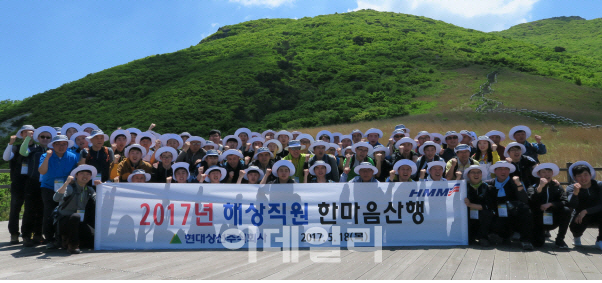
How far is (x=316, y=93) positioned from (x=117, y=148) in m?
40.1

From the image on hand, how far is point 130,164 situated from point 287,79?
146ft

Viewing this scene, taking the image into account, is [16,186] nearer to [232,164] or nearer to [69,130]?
[69,130]

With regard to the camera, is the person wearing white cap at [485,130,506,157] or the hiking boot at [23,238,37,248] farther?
the person wearing white cap at [485,130,506,157]

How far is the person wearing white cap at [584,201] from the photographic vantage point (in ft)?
21.6

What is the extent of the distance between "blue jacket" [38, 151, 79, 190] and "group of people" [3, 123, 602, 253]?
2 cm

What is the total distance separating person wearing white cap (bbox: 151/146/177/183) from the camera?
24.1 ft

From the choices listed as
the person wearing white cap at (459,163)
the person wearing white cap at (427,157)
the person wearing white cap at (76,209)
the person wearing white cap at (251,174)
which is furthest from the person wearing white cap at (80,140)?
the person wearing white cap at (459,163)

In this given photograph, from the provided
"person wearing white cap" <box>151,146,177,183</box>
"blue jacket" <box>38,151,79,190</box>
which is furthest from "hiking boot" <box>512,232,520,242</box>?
"blue jacket" <box>38,151,79,190</box>

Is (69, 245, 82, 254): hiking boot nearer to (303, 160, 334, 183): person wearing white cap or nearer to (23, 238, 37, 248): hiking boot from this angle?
(23, 238, 37, 248): hiking boot

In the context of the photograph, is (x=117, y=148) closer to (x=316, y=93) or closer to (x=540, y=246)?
(x=540, y=246)

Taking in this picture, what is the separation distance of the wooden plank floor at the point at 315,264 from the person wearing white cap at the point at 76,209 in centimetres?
26

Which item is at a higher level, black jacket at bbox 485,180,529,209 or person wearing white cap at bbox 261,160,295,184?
person wearing white cap at bbox 261,160,295,184

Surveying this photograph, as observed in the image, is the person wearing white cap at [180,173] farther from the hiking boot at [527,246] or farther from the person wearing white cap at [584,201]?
the person wearing white cap at [584,201]

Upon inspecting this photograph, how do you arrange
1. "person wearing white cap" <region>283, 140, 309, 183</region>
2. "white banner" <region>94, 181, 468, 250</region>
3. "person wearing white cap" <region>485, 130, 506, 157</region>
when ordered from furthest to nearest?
"person wearing white cap" <region>485, 130, 506, 157</region>, "person wearing white cap" <region>283, 140, 309, 183</region>, "white banner" <region>94, 181, 468, 250</region>
